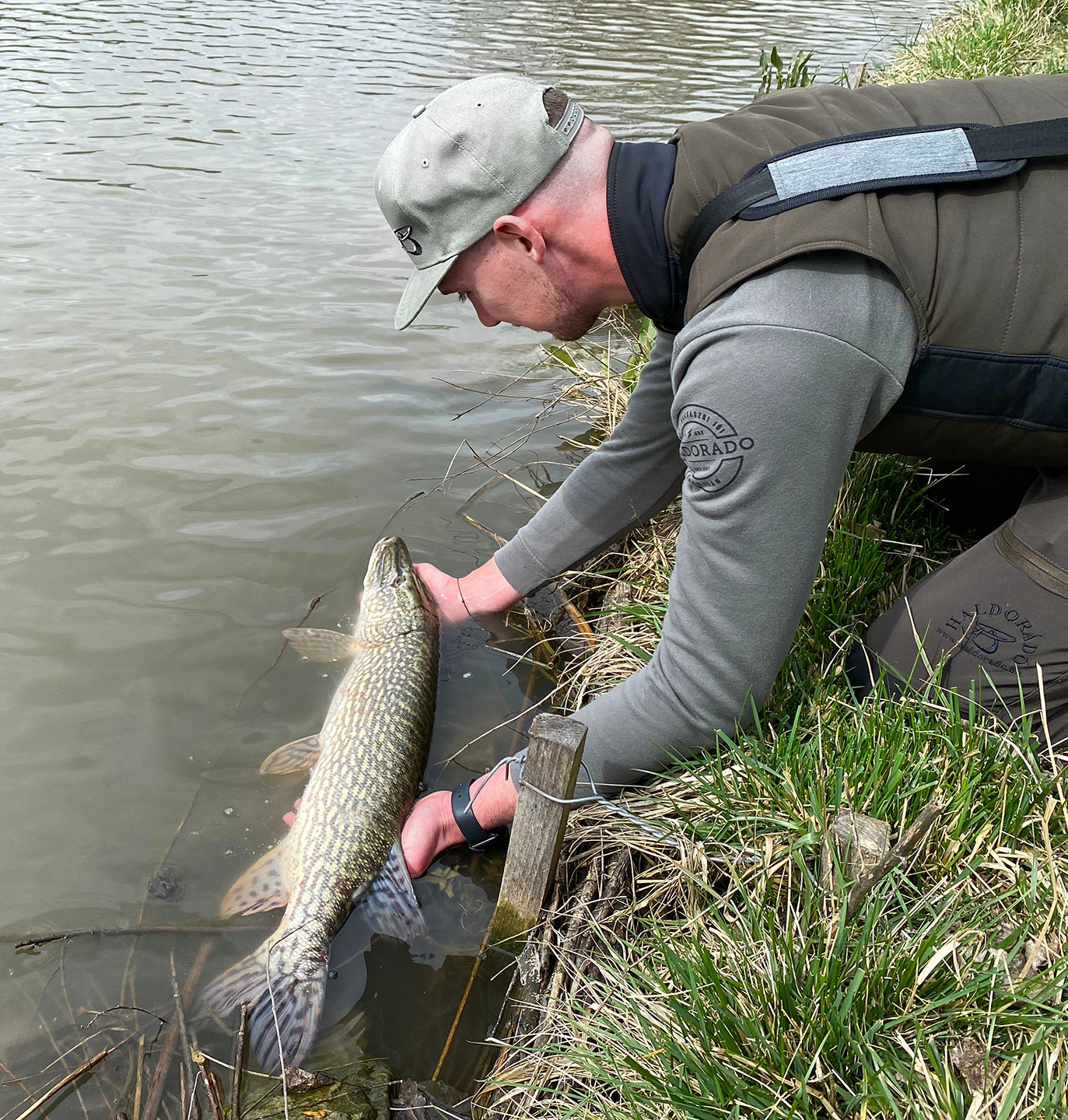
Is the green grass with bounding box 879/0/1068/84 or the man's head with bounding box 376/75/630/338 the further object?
the green grass with bounding box 879/0/1068/84

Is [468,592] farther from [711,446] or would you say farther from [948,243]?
[948,243]

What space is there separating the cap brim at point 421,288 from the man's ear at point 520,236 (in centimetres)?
17

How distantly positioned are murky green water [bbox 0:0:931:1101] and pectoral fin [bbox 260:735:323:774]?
80mm

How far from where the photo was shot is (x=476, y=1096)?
265 cm

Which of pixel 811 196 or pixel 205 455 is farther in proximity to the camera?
pixel 205 455

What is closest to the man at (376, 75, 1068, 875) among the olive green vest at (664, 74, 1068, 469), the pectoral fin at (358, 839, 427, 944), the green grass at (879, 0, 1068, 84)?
the olive green vest at (664, 74, 1068, 469)

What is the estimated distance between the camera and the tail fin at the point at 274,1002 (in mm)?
2851

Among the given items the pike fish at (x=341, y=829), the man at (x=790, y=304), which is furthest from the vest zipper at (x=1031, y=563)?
the pike fish at (x=341, y=829)

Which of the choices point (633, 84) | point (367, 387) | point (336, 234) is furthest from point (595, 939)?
point (633, 84)

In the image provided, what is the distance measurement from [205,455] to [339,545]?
1282 mm

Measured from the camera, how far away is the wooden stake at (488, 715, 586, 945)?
8.17ft

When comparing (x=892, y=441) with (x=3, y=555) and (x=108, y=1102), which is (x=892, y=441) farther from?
(x=3, y=555)

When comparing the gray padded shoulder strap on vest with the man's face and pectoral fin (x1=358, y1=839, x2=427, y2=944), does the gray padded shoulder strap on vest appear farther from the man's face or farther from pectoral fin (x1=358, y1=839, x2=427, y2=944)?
pectoral fin (x1=358, y1=839, x2=427, y2=944)

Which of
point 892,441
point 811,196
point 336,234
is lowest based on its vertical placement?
point 336,234
